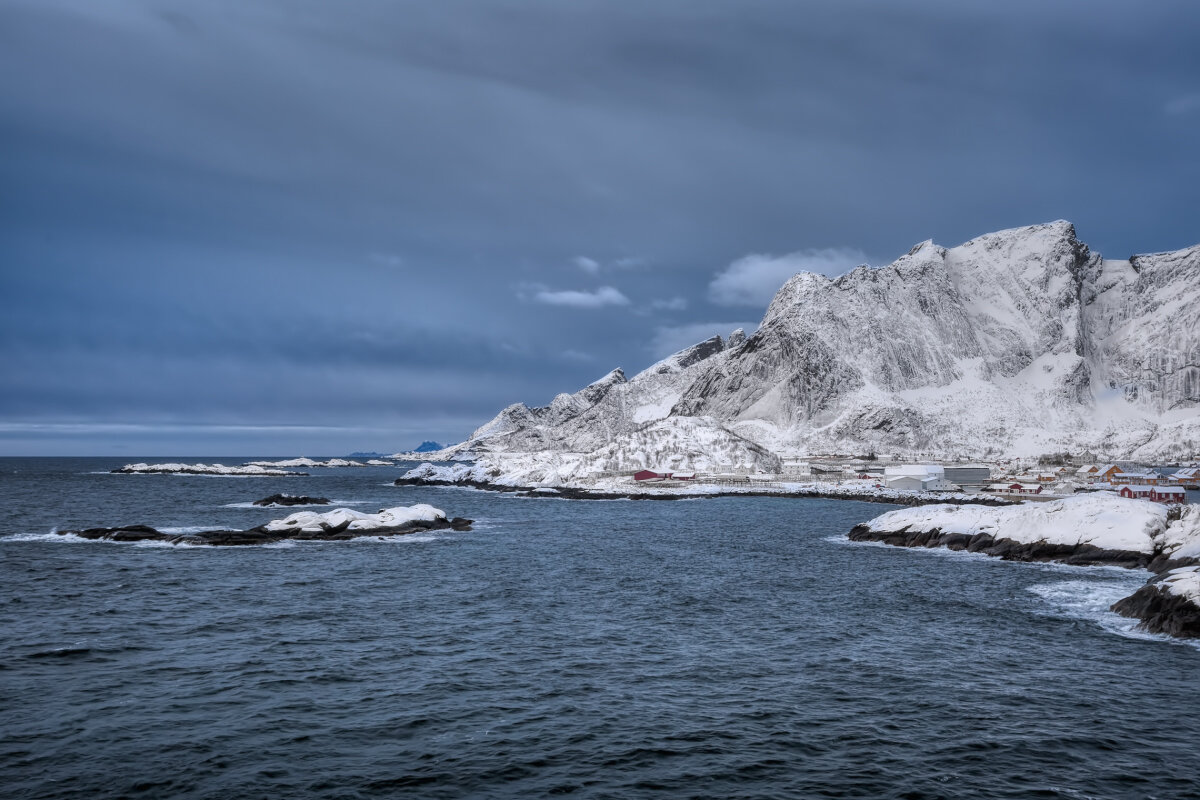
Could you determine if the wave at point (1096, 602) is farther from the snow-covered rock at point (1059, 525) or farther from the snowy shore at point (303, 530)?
the snowy shore at point (303, 530)

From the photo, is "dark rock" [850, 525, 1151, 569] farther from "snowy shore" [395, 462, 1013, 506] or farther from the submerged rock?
"snowy shore" [395, 462, 1013, 506]

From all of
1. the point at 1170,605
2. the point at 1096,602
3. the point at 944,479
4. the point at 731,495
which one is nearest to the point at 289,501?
the point at 731,495

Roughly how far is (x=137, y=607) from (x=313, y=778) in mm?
22230

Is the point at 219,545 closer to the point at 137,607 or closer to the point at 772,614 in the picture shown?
the point at 137,607

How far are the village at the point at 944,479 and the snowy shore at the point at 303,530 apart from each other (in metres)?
73.4

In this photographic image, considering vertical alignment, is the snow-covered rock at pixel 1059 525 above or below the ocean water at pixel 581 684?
above

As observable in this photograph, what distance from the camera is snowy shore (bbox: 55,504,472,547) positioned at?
58031 mm

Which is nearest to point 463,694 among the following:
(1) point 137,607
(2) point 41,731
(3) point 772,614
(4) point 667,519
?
(2) point 41,731

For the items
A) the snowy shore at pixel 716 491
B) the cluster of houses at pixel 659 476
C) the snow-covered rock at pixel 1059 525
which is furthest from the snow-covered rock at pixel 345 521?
the cluster of houses at pixel 659 476

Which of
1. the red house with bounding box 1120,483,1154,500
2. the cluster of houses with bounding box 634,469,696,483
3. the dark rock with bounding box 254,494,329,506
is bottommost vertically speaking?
the dark rock with bounding box 254,494,329,506

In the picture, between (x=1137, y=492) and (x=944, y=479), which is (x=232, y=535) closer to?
(x=1137, y=492)

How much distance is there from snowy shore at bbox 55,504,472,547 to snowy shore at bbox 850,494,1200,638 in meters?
37.6

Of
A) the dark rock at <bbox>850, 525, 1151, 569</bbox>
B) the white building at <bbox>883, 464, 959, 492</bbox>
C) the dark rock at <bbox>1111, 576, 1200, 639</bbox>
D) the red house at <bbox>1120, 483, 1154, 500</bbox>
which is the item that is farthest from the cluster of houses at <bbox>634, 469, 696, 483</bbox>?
→ the dark rock at <bbox>1111, 576, 1200, 639</bbox>

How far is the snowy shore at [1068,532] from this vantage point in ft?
154
